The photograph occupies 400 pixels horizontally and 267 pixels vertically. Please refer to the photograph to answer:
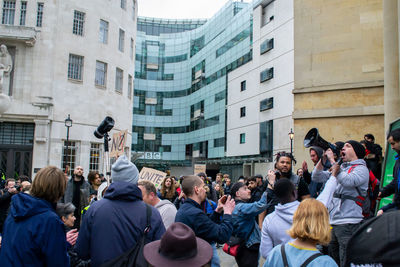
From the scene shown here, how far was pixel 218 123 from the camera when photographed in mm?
53750

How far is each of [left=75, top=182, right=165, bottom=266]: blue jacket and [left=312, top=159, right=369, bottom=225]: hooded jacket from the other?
265cm

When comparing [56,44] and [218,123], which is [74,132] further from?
[218,123]

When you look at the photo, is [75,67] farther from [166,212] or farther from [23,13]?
[166,212]

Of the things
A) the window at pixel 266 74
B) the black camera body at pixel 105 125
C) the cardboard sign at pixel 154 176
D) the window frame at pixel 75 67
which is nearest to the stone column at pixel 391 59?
the cardboard sign at pixel 154 176

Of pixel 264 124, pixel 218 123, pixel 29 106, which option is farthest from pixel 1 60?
pixel 218 123

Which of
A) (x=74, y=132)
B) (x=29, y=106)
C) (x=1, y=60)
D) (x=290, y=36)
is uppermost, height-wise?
(x=290, y=36)

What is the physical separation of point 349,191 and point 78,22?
2901 cm

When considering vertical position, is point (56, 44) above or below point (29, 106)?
above

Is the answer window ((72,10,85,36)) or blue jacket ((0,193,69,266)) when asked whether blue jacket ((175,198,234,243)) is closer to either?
blue jacket ((0,193,69,266))

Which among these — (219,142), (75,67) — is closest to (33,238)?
(75,67)

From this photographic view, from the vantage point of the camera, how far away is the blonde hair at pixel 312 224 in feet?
9.61

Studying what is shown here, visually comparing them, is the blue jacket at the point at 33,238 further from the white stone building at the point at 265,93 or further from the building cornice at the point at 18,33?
the white stone building at the point at 265,93

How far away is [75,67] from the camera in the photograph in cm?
2914

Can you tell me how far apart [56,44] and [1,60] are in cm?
410
